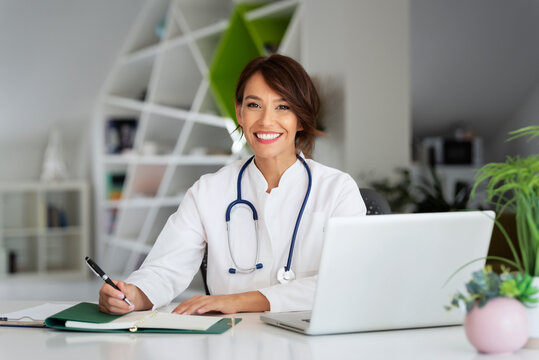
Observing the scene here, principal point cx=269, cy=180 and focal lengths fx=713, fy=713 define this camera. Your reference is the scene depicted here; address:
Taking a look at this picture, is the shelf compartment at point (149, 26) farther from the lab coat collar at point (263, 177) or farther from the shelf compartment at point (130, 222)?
the lab coat collar at point (263, 177)

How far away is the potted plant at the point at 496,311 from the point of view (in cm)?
113

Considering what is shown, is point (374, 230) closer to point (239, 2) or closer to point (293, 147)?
point (293, 147)

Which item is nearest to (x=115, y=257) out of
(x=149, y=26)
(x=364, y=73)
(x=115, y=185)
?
(x=115, y=185)

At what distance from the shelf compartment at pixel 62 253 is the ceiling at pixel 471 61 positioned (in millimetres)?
3945

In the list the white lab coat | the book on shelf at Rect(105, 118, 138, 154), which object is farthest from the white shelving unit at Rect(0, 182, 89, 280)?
the white lab coat

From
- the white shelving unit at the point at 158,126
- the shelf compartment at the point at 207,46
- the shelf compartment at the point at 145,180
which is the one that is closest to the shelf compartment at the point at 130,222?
the white shelving unit at the point at 158,126

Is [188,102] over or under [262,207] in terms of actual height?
over

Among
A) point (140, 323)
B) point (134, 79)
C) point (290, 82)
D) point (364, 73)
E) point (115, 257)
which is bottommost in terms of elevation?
point (115, 257)

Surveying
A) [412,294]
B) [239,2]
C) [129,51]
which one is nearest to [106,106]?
[129,51]

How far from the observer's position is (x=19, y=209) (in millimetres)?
7305

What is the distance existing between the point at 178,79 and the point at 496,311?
5406mm

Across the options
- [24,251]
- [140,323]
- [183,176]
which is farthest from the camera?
[24,251]

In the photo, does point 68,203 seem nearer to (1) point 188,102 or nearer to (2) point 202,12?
(1) point 188,102

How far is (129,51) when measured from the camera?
6.82 m
